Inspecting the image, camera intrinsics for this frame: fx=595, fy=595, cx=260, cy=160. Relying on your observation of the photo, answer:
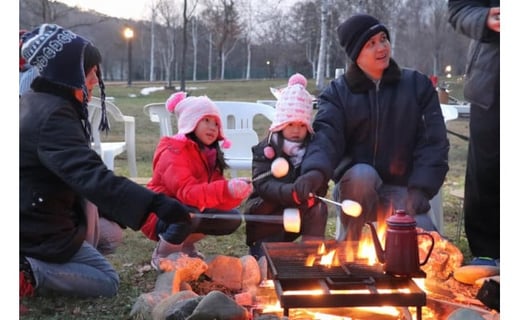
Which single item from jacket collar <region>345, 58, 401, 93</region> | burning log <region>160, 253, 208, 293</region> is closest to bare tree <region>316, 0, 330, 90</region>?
jacket collar <region>345, 58, 401, 93</region>

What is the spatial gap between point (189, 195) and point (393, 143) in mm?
850

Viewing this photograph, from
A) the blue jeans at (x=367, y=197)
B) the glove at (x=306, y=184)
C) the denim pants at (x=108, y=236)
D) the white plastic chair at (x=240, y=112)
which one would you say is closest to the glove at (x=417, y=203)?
the blue jeans at (x=367, y=197)

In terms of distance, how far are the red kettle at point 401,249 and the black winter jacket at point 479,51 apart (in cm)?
78

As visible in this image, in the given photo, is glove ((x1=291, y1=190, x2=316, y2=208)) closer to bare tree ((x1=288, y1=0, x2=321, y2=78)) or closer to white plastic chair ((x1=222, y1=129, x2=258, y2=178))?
white plastic chair ((x1=222, y1=129, x2=258, y2=178))

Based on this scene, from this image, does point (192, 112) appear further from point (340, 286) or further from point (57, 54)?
point (340, 286)

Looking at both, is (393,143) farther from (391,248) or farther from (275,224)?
A: (391,248)

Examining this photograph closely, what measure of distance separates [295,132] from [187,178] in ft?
1.59

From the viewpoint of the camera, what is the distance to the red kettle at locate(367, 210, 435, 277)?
1573 mm

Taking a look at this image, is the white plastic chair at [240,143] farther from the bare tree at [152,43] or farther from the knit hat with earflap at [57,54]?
the bare tree at [152,43]

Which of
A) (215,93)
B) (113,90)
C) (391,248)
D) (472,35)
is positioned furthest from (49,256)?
(113,90)

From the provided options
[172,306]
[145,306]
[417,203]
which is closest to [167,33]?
[417,203]

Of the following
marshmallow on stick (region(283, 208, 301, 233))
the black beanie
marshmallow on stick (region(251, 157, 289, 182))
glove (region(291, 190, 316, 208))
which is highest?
the black beanie

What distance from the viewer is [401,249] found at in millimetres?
1576

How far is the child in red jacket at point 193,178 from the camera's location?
7.53 feet
